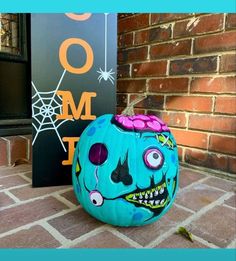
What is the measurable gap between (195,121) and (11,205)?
1.00 m

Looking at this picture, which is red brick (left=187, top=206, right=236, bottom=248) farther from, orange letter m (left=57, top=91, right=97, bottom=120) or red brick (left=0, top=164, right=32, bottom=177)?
red brick (left=0, top=164, right=32, bottom=177)

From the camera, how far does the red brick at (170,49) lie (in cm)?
146

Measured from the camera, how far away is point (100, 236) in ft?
2.51

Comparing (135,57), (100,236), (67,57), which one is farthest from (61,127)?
(135,57)

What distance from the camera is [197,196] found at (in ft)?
3.53

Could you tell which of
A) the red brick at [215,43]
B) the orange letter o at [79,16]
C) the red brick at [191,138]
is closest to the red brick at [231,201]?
the red brick at [191,138]

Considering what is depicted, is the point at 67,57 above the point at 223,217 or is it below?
above

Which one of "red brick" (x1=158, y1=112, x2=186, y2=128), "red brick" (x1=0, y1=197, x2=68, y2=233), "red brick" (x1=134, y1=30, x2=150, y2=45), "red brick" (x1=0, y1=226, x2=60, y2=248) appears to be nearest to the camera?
"red brick" (x1=0, y1=226, x2=60, y2=248)

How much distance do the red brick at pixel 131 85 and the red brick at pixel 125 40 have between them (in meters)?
0.24

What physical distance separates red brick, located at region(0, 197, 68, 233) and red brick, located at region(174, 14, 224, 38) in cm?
110

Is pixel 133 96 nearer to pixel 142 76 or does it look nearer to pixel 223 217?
pixel 142 76

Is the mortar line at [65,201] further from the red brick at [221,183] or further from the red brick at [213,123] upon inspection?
the red brick at [213,123]

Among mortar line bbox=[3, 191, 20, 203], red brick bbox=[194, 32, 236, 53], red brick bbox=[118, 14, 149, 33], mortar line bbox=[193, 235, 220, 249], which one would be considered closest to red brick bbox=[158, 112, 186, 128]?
red brick bbox=[194, 32, 236, 53]

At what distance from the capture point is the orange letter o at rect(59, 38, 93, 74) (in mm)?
1062
